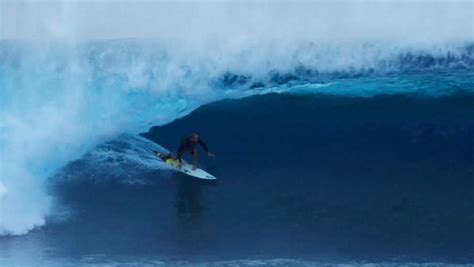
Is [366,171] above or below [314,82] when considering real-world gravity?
below

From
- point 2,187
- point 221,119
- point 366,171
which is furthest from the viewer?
point 221,119

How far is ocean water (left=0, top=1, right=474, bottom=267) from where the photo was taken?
9727mm

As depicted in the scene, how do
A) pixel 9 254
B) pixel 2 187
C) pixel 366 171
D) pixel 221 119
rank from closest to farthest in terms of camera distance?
pixel 9 254 → pixel 2 187 → pixel 366 171 → pixel 221 119

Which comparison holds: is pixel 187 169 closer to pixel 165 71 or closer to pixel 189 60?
pixel 165 71

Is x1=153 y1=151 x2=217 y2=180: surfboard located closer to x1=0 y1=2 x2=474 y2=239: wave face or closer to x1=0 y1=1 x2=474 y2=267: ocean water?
x1=0 y1=1 x2=474 y2=267: ocean water

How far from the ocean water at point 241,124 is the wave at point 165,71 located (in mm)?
19

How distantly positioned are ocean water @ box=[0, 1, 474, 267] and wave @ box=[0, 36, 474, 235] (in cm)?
2

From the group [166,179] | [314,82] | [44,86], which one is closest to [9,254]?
[166,179]

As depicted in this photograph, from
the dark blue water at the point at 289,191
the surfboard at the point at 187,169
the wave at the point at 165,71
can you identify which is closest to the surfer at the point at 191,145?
the surfboard at the point at 187,169

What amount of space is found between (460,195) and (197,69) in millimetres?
3965

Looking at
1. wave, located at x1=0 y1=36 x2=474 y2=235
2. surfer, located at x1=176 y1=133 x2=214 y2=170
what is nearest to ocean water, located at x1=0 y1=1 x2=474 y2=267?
wave, located at x1=0 y1=36 x2=474 y2=235

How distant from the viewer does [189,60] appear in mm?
11852

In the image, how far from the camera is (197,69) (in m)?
11.8

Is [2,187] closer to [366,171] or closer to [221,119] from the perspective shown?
[221,119]
